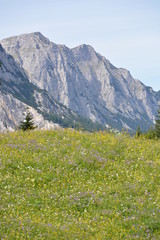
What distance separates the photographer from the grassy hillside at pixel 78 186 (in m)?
9.62

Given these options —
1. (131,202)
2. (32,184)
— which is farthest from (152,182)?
(32,184)

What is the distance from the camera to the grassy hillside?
9617 millimetres

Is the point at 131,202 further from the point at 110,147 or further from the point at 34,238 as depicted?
the point at 110,147

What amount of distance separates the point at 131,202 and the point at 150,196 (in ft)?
2.94

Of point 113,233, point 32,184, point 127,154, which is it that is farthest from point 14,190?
point 127,154

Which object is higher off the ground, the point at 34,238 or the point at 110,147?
the point at 110,147

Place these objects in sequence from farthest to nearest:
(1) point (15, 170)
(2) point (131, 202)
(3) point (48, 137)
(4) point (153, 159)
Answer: (3) point (48, 137) → (4) point (153, 159) → (1) point (15, 170) → (2) point (131, 202)

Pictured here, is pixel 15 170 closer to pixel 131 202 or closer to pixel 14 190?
pixel 14 190

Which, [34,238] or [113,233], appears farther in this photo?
[113,233]

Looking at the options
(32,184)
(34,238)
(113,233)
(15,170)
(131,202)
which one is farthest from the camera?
(15,170)

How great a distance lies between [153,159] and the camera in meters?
15.2

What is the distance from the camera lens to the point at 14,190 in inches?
470

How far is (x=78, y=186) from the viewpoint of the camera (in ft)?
40.5

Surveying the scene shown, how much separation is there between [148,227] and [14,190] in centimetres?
482
